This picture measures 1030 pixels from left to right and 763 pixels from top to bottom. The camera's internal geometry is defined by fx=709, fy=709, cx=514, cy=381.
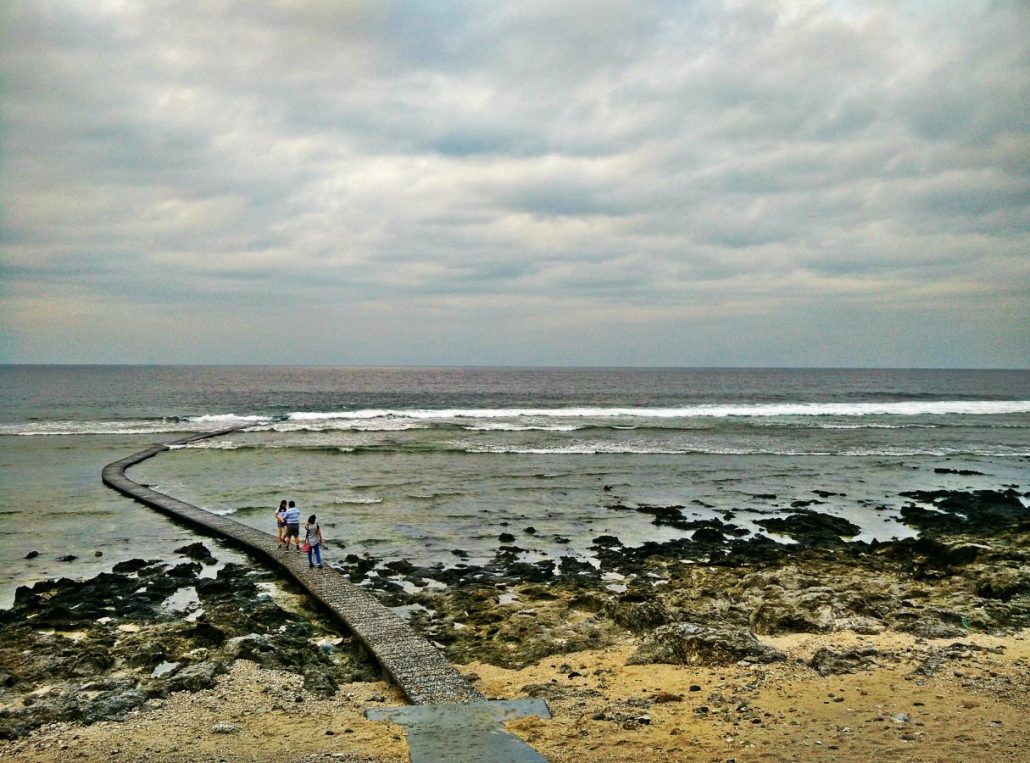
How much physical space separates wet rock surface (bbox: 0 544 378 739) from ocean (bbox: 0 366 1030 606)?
194cm

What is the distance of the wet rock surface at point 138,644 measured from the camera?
920cm

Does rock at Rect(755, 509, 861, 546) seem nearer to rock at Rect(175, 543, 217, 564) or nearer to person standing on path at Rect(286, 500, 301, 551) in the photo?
person standing on path at Rect(286, 500, 301, 551)

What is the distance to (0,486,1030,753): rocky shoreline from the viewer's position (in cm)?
983

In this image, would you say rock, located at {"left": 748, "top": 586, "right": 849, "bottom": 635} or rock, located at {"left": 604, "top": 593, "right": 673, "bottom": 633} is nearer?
rock, located at {"left": 748, "top": 586, "right": 849, "bottom": 635}

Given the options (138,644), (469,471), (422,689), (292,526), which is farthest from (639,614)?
(469,471)

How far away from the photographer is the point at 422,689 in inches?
361

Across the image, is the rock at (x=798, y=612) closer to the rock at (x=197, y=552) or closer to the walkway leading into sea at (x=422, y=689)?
the walkway leading into sea at (x=422, y=689)

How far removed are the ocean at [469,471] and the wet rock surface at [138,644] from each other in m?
1.94

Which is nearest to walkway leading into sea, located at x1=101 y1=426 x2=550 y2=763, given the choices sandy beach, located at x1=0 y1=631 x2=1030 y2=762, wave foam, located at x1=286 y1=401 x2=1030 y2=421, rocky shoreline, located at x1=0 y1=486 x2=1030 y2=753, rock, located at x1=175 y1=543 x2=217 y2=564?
sandy beach, located at x1=0 y1=631 x2=1030 y2=762

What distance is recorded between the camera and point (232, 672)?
32.9 feet

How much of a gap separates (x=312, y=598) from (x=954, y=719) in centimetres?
1056

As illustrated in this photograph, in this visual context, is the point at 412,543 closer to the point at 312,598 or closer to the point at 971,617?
the point at 312,598

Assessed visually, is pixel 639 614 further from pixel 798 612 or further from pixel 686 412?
pixel 686 412

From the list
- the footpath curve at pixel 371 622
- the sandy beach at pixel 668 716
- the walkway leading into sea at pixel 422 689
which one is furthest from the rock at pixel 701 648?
the footpath curve at pixel 371 622
